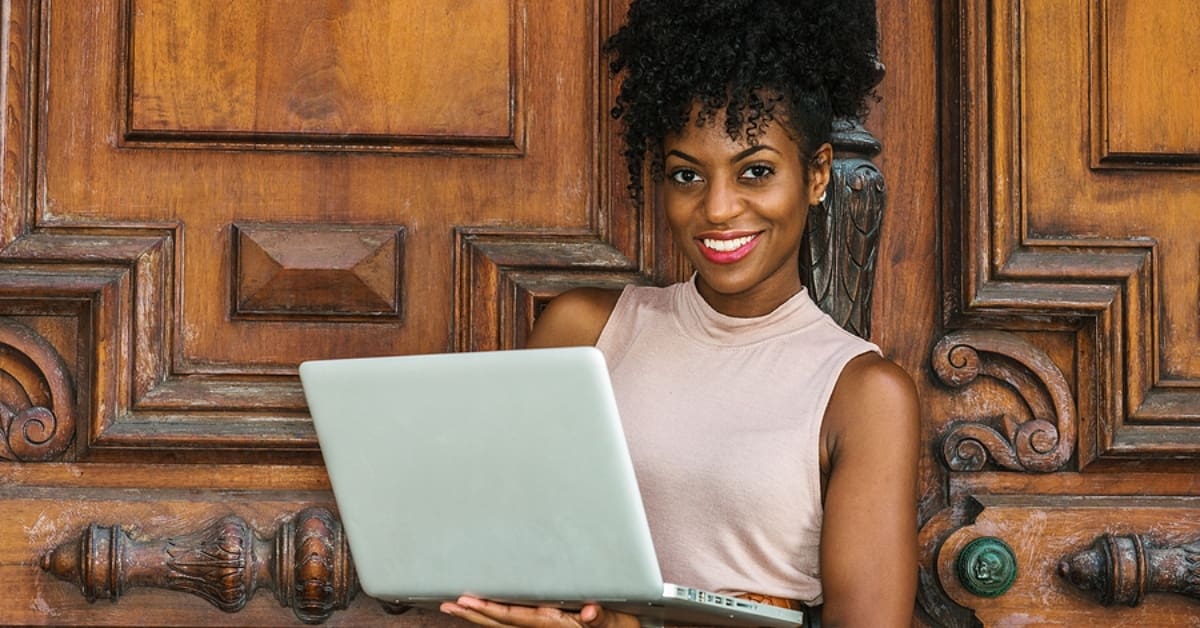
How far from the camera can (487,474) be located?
1263 mm

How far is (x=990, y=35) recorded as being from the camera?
1.70 m

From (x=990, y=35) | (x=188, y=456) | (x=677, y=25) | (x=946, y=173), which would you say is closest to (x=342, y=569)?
(x=188, y=456)

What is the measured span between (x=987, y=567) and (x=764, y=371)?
0.32 metres

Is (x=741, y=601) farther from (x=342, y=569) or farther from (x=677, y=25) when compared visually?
(x=677, y=25)

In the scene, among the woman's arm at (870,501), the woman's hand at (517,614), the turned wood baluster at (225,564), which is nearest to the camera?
the woman's hand at (517,614)

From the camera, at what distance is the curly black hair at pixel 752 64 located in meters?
1.53

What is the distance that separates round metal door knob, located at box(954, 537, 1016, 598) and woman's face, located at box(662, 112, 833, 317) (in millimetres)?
362

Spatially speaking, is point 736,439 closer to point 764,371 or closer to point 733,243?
point 764,371

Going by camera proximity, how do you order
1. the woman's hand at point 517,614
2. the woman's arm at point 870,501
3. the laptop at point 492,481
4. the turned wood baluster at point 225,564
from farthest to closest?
1. the turned wood baluster at point 225,564
2. the woman's arm at point 870,501
3. the woman's hand at point 517,614
4. the laptop at point 492,481

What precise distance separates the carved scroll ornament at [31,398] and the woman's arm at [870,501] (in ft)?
2.59

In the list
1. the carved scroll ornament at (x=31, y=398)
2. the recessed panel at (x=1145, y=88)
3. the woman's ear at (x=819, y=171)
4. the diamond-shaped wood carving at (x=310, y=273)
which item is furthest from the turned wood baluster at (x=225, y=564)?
the recessed panel at (x=1145, y=88)

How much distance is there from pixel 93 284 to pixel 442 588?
0.57 meters

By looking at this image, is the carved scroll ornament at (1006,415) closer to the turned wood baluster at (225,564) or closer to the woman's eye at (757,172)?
the woman's eye at (757,172)

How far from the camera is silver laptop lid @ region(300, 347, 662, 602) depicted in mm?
1224
